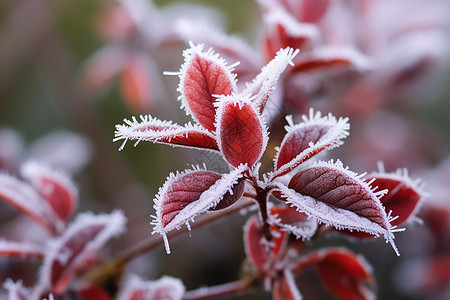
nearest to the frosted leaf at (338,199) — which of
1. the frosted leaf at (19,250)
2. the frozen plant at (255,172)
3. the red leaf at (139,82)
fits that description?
the frozen plant at (255,172)

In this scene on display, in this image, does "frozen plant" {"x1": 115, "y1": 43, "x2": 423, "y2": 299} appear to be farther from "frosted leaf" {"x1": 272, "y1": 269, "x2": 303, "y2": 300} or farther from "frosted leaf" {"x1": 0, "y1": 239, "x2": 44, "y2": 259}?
"frosted leaf" {"x1": 0, "y1": 239, "x2": 44, "y2": 259}

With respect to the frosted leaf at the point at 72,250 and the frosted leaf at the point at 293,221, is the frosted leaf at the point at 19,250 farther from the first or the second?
the frosted leaf at the point at 293,221

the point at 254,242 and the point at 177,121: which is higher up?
the point at 177,121

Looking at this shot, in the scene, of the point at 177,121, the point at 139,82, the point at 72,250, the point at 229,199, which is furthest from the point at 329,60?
the point at 177,121

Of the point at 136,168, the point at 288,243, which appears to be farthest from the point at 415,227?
the point at 136,168

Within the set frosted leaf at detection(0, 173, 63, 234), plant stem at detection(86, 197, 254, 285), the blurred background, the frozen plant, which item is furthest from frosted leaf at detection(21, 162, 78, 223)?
the frozen plant

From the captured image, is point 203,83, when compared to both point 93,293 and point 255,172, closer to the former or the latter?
point 255,172

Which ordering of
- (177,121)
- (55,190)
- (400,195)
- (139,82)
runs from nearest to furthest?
1. (400,195)
2. (55,190)
3. (139,82)
4. (177,121)
